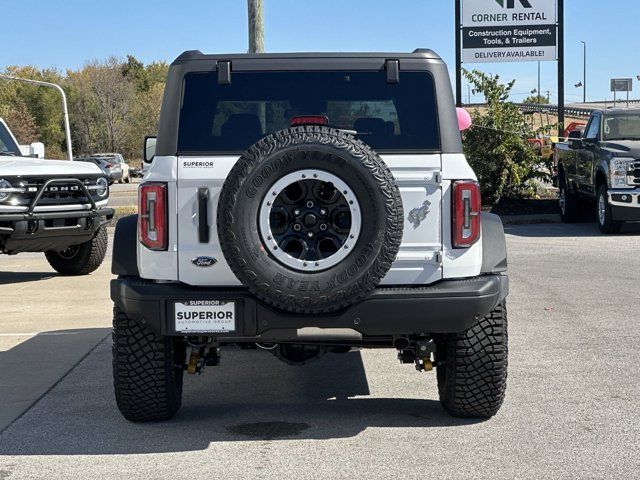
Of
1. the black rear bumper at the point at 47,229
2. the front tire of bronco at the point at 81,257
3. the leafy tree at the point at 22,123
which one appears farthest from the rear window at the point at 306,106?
the leafy tree at the point at 22,123

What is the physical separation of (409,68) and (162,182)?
4.80 ft

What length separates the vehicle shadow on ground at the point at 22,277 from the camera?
1266 centimetres

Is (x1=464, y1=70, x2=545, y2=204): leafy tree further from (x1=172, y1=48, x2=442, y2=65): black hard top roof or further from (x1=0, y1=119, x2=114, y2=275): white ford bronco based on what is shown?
(x1=172, y1=48, x2=442, y2=65): black hard top roof

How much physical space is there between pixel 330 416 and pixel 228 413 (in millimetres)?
603

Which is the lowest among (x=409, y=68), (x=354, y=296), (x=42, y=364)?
(x=42, y=364)

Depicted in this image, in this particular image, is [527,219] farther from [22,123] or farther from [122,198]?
[22,123]

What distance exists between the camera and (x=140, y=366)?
5.84 m

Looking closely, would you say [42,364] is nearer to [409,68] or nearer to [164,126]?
[164,126]

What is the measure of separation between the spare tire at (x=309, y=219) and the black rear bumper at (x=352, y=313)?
0.15 metres

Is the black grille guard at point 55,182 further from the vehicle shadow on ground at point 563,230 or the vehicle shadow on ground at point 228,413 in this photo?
the vehicle shadow on ground at point 563,230

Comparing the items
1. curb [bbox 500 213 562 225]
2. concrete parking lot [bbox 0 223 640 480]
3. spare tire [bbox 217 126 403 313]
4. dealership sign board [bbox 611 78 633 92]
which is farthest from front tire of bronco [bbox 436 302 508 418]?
dealership sign board [bbox 611 78 633 92]

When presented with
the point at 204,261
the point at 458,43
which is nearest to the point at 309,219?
the point at 204,261

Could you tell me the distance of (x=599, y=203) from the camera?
17.0 meters

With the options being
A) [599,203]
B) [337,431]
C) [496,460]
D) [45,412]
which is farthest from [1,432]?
[599,203]
